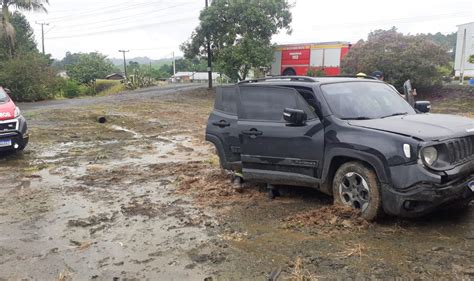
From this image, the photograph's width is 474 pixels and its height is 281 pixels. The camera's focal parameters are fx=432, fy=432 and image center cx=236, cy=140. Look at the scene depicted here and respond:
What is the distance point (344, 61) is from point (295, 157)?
62.8 ft

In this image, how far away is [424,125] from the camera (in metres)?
4.77

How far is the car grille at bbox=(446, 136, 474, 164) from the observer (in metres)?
4.54

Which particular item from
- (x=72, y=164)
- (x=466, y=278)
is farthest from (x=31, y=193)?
(x=466, y=278)

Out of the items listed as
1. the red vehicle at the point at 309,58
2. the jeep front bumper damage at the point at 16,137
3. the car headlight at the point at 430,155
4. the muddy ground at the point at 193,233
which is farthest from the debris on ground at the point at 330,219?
the red vehicle at the point at 309,58

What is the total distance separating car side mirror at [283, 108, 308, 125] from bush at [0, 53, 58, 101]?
75.2 ft

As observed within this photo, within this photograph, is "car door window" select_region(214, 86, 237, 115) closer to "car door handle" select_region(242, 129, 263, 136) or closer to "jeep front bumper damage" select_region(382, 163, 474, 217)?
"car door handle" select_region(242, 129, 263, 136)

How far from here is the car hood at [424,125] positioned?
178 inches

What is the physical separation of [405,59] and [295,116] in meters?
17.1

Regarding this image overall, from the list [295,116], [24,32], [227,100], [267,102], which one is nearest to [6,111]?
[227,100]

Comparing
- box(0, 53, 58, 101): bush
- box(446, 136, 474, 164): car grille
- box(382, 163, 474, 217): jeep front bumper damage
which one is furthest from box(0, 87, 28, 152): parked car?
box(0, 53, 58, 101): bush

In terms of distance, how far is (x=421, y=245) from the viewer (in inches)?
170

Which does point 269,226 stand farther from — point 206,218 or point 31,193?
point 31,193

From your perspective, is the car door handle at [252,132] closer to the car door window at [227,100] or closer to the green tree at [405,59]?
the car door window at [227,100]

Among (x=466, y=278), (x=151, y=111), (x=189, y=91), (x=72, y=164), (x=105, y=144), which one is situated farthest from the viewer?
(x=189, y=91)
